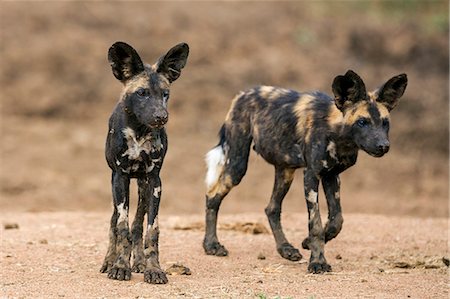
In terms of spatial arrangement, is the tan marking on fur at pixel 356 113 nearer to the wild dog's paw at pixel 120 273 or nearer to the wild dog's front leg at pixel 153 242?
the wild dog's front leg at pixel 153 242

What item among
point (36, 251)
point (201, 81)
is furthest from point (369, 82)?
point (36, 251)

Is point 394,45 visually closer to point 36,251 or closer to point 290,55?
point 290,55

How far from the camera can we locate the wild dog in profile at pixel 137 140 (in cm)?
673

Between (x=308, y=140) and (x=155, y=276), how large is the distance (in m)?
1.91

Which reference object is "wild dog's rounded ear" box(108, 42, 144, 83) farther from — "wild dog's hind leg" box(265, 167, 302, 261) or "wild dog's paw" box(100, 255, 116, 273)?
"wild dog's hind leg" box(265, 167, 302, 261)

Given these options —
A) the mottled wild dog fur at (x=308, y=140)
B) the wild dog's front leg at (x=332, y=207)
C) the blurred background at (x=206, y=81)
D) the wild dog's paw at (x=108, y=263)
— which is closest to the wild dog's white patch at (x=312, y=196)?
the mottled wild dog fur at (x=308, y=140)

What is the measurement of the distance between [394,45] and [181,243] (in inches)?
435

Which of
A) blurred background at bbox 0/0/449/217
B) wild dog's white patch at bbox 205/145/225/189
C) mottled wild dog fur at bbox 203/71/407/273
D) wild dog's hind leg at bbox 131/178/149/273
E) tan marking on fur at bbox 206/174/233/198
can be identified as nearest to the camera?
wild dog's hind leg at bbox 131/178/149/273

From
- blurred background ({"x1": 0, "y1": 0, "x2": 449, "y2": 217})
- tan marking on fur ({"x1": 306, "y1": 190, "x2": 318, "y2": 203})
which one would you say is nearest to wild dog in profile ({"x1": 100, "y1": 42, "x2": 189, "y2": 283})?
tan marking on fur ({"x1": 306, "y1": 190, "x2": 318, "y2": 203})

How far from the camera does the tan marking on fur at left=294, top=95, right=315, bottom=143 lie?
7871 millimetres

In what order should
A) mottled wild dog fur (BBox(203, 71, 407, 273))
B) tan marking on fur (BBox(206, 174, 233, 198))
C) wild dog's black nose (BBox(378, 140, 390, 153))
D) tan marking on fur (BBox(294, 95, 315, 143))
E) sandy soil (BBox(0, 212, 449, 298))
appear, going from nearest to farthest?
sandy soil (BBox(0, 212, 449, 298)), wild dog's black nose (BBox(378, 140, 390, 153)), mottled wild dog fur (BBox(203, 71, 407, 273)), tan marking on fur (BBox(294, 95, 315, 143)), tan marking on fur (BBox(206, 174, 233, 198))

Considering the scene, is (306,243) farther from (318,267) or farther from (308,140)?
(308,140)

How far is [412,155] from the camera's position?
1689cm

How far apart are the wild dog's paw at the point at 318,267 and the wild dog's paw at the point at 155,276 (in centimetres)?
132
